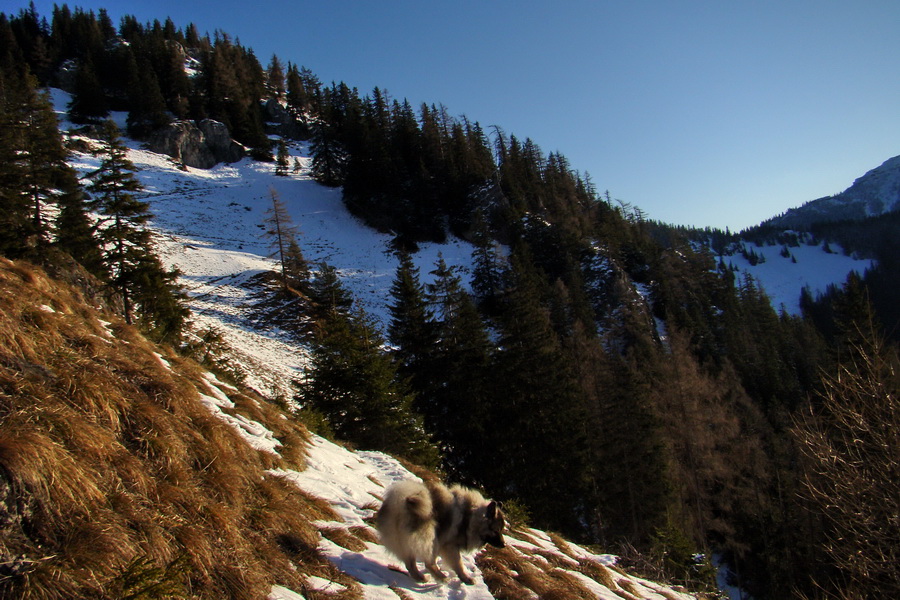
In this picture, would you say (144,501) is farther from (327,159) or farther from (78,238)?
(327,159)

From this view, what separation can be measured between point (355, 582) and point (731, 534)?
2835 cm

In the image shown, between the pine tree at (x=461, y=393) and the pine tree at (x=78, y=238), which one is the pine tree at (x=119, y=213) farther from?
the pine tree at (x=461, y=393)

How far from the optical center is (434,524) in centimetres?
427

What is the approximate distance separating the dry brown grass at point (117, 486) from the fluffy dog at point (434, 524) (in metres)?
0.69

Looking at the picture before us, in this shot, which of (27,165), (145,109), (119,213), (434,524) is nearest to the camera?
(434,524)

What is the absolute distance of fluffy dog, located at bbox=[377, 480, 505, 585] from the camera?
4.12m

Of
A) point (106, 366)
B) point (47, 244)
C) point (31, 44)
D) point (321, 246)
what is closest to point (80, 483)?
point (106, 366)

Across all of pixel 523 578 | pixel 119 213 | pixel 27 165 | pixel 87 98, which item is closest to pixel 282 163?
pixel 87 98

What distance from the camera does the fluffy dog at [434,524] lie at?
4125 millimetres

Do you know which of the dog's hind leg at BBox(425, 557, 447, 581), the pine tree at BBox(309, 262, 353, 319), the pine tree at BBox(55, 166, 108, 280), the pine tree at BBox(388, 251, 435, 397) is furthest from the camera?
the pine tree at BBox(309, 262, 353, 319)

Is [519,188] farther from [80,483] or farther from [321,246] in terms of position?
[80,483]

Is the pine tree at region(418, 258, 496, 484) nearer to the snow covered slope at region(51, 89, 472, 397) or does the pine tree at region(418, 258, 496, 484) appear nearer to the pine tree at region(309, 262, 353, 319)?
the pine tree at region(309, 262, 353, 319)

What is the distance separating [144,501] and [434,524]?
8.26 feet

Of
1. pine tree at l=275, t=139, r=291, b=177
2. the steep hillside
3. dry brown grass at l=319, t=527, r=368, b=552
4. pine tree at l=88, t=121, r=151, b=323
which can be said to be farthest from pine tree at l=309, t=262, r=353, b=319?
pine tree at l=275, t=139, r=291, b=177
